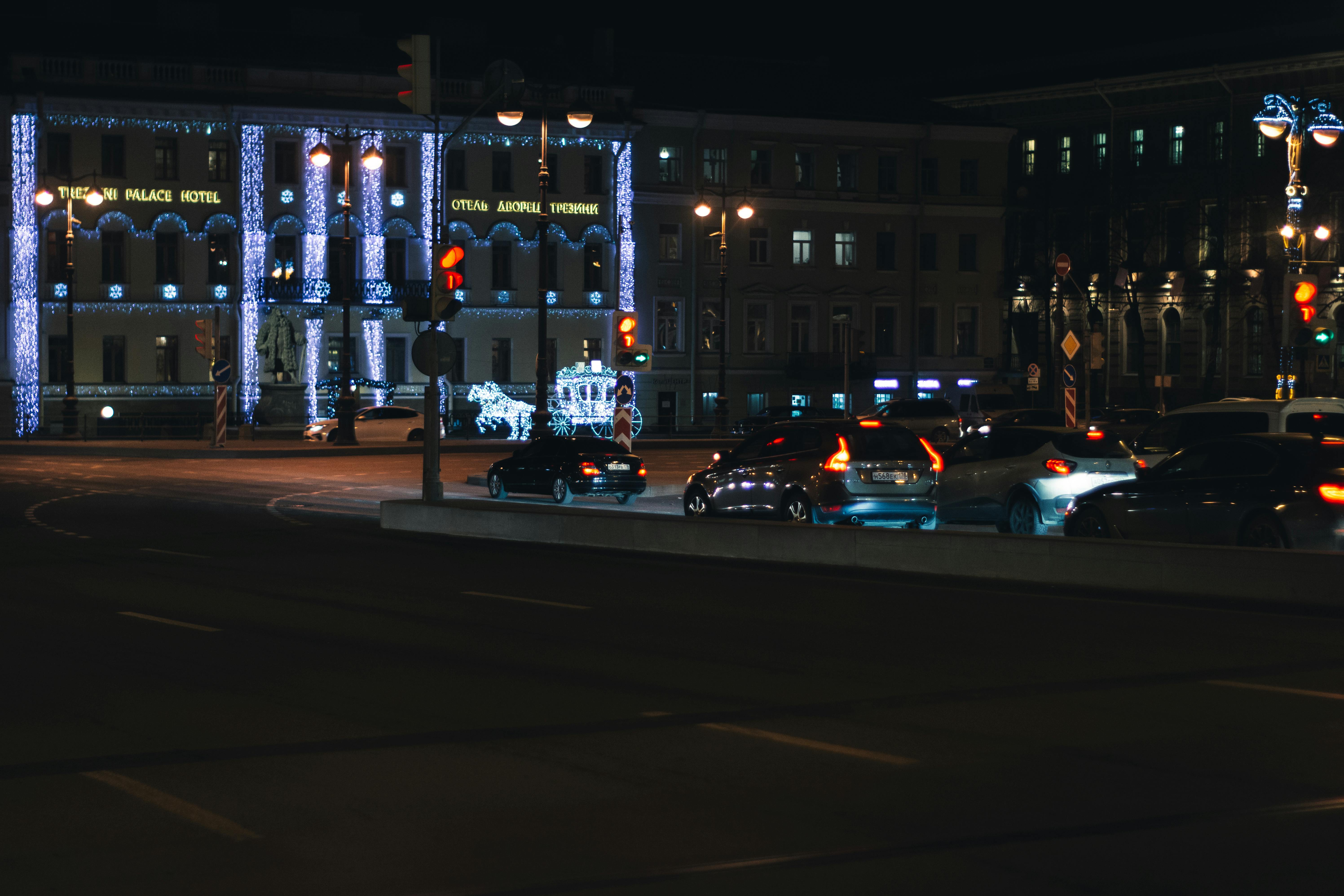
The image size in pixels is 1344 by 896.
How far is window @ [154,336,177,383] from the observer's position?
205ft

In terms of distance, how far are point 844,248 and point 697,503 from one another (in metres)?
49.8

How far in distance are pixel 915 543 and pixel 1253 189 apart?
5810 cm

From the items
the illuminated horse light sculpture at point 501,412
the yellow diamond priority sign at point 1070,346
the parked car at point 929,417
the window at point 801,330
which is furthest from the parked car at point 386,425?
the yellow diamond priority sign at point 1070,346

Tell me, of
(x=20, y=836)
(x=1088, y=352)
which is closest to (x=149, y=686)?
(x=20, y=836)

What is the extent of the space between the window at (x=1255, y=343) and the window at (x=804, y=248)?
64.0 ft

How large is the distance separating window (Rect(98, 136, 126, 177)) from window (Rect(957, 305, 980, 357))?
123 ft

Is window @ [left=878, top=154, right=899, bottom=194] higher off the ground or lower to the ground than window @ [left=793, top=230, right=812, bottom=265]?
higher

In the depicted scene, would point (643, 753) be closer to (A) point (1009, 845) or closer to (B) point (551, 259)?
(A) point (1009, 845)

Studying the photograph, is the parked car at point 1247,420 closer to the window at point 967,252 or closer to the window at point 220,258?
the window at point 220,258

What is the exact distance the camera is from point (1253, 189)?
69.5m

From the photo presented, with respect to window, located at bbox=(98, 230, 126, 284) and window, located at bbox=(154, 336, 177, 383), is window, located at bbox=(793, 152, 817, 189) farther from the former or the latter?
window, located at bbox=(98, 230, 126, 284)

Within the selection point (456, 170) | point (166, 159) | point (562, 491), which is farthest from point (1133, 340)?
point (562, 491)


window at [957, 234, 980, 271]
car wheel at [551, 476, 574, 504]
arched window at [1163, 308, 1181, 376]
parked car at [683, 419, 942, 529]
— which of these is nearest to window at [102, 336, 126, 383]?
car wheel at [551, 476, 574, 504]

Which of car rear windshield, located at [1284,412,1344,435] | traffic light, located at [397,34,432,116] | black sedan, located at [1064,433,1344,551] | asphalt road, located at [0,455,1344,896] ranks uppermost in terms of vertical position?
traffic light, located at [397,34,432,116]
